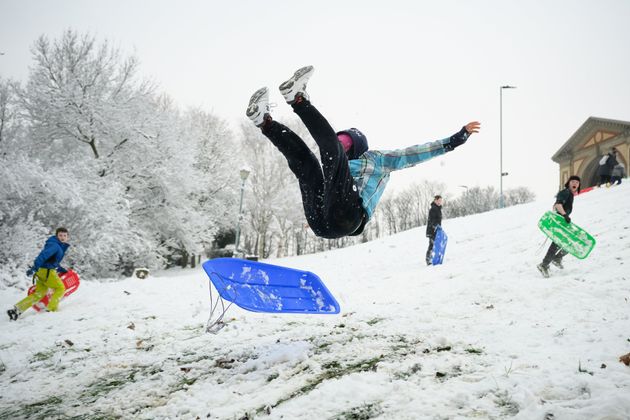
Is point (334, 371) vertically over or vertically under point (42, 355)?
over

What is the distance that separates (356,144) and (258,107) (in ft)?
3.33

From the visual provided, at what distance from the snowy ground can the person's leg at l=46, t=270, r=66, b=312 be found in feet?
0.97

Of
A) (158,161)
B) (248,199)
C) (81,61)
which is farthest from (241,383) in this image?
(248,199)

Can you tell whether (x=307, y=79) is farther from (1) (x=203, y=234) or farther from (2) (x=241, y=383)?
(1) (x=203, y=234)

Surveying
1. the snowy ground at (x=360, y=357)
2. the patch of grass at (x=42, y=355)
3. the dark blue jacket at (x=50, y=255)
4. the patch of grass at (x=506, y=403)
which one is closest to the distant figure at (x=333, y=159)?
the snowy ground at (x=360, y=357)

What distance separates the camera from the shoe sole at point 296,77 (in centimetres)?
273

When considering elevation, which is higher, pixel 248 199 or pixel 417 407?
pixel 248 199

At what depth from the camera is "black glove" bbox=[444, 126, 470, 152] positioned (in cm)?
331

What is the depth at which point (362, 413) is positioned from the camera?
200 centimetres

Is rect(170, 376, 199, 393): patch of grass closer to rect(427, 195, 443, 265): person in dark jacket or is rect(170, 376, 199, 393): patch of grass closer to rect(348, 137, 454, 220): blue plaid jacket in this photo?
rect(348, 137, 454, 220): blue plaid jacket

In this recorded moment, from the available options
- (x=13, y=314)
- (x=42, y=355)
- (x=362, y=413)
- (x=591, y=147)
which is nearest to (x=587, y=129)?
(x=591, y=147)

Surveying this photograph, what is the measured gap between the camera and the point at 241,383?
2.66 meters

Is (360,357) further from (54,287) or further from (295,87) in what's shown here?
(54,287)

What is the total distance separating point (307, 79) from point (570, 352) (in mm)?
3066
